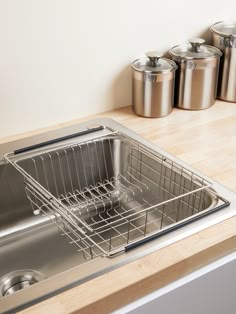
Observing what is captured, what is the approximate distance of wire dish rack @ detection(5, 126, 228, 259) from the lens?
121 cm

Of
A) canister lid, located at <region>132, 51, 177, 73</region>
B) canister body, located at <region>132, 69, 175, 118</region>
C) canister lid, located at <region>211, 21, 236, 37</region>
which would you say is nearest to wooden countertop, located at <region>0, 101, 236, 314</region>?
canister body, located at <region>132, 69, 175, 118</region>

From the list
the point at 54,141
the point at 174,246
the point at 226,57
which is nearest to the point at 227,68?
the point at 226,57

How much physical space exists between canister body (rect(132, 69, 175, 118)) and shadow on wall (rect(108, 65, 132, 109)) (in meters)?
0.07

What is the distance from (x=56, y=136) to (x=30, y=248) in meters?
0.31

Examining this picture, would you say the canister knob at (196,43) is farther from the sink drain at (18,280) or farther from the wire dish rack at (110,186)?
the sink drain at (18,280)

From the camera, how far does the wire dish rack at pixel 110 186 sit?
1215 mm

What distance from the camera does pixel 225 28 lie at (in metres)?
1.61

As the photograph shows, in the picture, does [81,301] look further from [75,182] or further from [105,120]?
[105,120]

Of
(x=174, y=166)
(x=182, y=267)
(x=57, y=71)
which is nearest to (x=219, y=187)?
(x=174, y=166)

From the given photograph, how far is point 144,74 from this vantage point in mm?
1403

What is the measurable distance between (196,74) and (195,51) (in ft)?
0.26

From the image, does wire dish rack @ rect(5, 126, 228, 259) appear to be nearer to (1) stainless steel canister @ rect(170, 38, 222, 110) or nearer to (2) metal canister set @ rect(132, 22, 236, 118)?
(2) metal canister set @ rect(132, 22, 236, 118)

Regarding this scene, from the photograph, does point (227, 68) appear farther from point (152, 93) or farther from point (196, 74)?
point (152, 93)

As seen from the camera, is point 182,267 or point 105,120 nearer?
point 182,267
